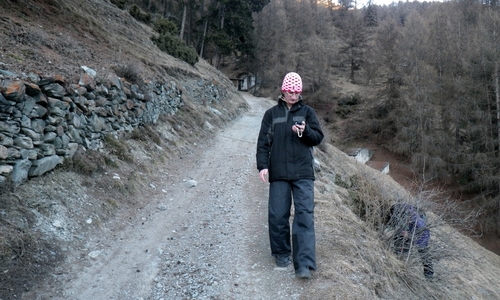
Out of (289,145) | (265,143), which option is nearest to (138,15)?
(265,143)

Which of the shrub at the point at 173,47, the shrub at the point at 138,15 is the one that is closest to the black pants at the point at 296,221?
the shrub at the point at 173,47

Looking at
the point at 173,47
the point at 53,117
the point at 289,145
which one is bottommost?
the point at 53,117

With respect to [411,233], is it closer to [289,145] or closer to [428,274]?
[428,274]

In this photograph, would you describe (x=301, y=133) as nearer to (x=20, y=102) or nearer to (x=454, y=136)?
(x=20, y=102)

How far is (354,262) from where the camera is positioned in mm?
3980

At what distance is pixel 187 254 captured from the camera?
446 cm

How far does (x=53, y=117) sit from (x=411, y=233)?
5.46 m

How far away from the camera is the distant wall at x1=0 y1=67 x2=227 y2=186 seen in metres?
4.50

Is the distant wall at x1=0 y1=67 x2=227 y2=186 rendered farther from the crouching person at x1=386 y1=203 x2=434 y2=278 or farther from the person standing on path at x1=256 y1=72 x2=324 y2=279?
the crouching person at x1=386 y1=203 x2=434 y2=278

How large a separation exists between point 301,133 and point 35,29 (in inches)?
287

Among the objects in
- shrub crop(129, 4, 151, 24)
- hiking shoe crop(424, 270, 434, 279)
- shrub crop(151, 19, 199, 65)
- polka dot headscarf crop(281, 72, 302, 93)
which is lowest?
hiking shoe crop(424, 270, 434, 279)

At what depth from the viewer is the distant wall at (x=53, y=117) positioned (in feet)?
14.8

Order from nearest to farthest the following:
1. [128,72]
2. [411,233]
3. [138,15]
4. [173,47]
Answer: [411,233] < [128,72] < [173,47] < [138,15]

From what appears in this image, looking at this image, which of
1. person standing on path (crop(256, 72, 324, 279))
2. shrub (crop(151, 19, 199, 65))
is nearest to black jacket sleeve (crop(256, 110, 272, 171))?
person standing on path (crop(256, 72, 324, 279))
